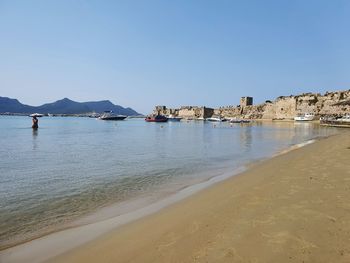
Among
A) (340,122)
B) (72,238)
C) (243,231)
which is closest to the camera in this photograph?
(243,231)

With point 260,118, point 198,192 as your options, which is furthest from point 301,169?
point 260,118

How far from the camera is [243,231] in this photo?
5980 mm

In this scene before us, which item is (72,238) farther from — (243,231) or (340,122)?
(340,122)

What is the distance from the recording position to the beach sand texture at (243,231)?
16.5ft

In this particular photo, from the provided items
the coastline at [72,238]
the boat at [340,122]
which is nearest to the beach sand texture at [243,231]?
the coastline at [72,238]

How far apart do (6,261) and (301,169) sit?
11694 mm

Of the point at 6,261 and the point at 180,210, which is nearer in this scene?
the point at 6,261

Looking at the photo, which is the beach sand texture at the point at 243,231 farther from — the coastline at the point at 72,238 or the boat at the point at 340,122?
the boat at the point at 340,122

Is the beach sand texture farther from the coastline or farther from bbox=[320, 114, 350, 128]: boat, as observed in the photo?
bbox=[320, 114, 350, 128]: boat

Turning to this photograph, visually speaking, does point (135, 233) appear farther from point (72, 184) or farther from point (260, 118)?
point (260, 118)

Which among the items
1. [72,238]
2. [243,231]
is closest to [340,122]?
[243,231]

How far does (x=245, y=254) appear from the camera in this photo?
4.97 meters

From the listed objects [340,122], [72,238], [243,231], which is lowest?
[72,238]

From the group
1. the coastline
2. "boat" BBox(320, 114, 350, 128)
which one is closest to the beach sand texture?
the coastline
